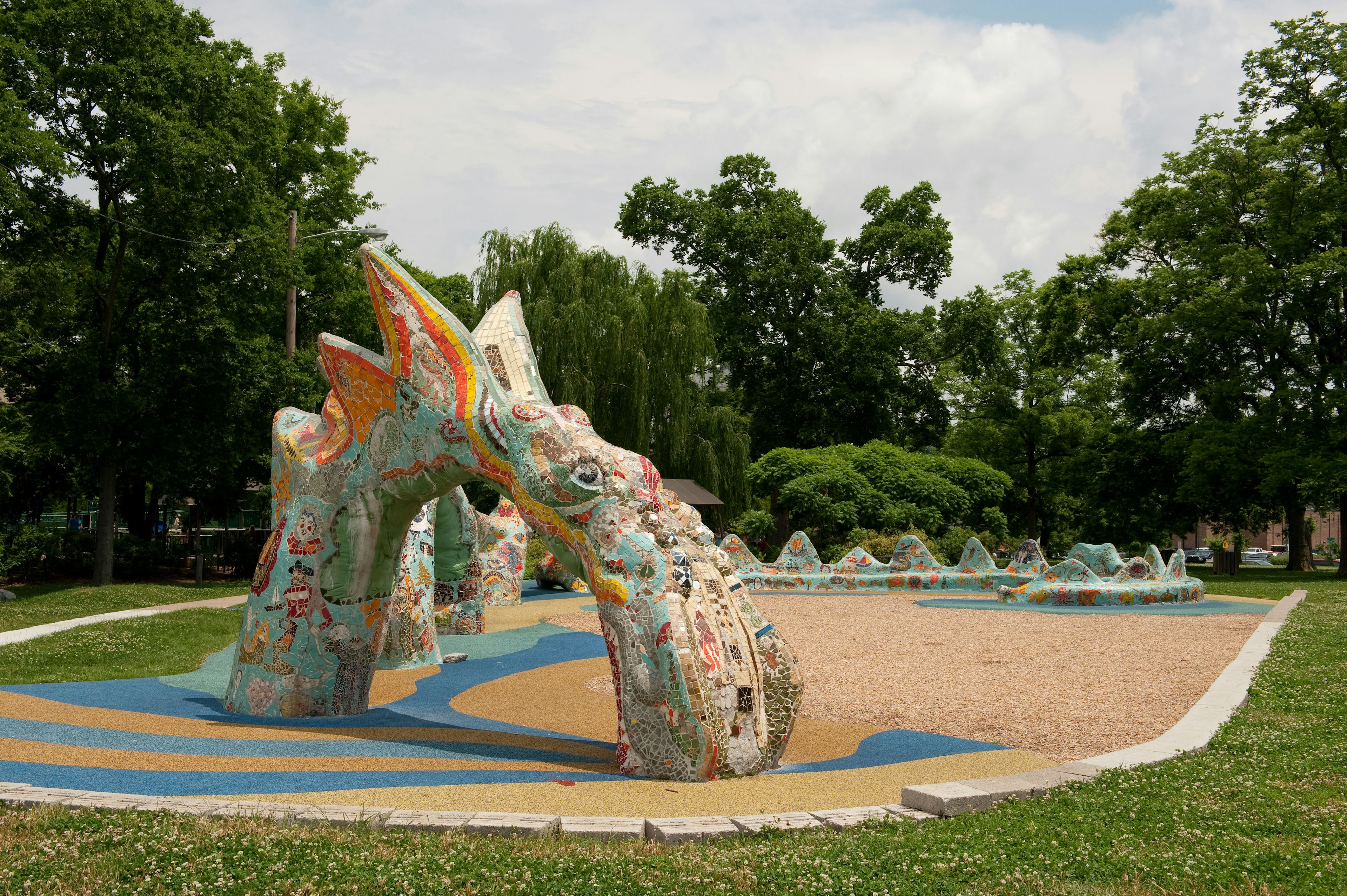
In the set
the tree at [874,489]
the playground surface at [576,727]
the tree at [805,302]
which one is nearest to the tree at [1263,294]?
the tree at [874,489]

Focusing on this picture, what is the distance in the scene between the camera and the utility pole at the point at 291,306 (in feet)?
73.5

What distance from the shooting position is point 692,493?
3108 centimetres

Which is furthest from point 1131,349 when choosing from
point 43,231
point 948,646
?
point 43,231

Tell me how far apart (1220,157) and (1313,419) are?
911 centimetres

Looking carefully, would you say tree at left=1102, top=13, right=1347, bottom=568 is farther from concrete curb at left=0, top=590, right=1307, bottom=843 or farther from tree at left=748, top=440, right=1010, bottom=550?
concrete curb at left=0, top=590, right=1307, bottom=843

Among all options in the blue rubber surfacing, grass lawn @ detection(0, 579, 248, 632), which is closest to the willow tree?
grass lawn @ detection(0, 579, 248, 632)

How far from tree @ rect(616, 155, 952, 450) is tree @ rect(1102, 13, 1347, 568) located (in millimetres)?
11543

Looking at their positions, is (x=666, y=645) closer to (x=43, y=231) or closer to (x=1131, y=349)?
(x=43, y=231)

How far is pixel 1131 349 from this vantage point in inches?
1371

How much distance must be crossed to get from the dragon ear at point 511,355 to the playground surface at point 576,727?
262cm

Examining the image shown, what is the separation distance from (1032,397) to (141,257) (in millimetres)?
34237

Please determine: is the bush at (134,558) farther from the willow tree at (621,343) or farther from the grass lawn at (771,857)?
the grass lawn at (771,857)

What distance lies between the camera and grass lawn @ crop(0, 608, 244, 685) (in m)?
10.4

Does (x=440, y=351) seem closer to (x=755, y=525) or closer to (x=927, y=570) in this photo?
(x=927, y=570)
